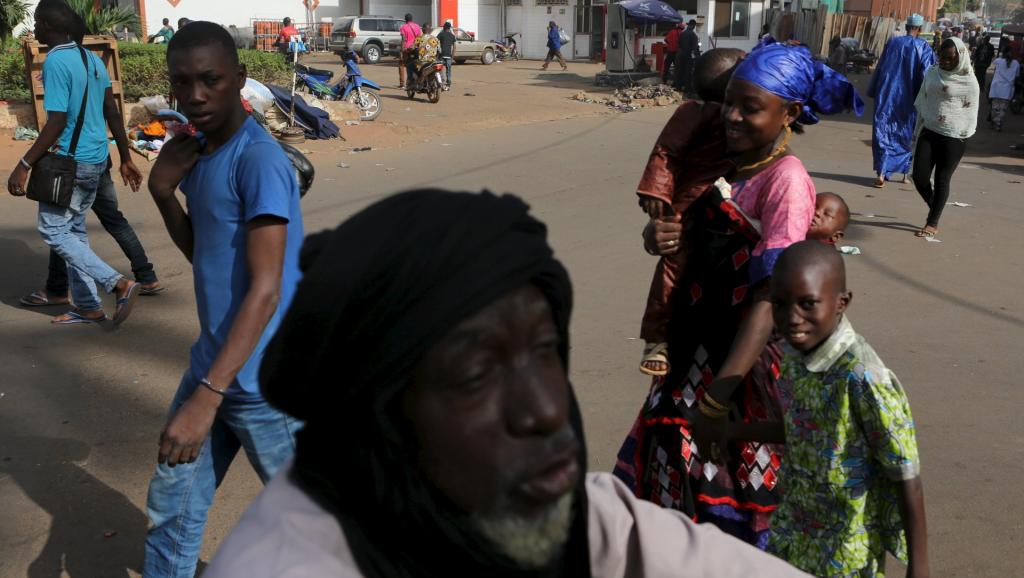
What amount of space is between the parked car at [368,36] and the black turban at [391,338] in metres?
33.2

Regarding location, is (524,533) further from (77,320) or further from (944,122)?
(944,122)

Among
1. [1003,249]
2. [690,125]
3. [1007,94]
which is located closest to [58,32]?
[690,125]

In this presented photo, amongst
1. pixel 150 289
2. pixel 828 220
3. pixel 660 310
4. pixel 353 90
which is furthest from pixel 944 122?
pixel 353 90

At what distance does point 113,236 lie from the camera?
6777 mm

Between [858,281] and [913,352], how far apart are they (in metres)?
1.76

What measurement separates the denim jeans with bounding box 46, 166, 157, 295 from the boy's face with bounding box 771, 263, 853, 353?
518cm

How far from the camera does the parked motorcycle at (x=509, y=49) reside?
124 feet

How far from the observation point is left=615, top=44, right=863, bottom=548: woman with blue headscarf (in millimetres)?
2791

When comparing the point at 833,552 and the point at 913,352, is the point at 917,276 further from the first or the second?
the point at 833,552

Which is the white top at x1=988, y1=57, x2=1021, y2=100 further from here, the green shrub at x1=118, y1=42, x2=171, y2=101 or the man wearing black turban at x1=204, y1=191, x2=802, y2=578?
the man wearing black turban at x1=204, y1=191, x2=802, y2=578

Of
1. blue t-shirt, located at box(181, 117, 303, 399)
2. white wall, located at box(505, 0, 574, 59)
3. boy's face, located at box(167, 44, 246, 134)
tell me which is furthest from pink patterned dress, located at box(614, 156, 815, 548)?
white wall, located at box(505, 0, 574, 59)

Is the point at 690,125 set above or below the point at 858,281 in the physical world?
above

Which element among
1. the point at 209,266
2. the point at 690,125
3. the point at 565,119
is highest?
the point at 690,125

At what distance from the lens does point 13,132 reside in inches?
539
